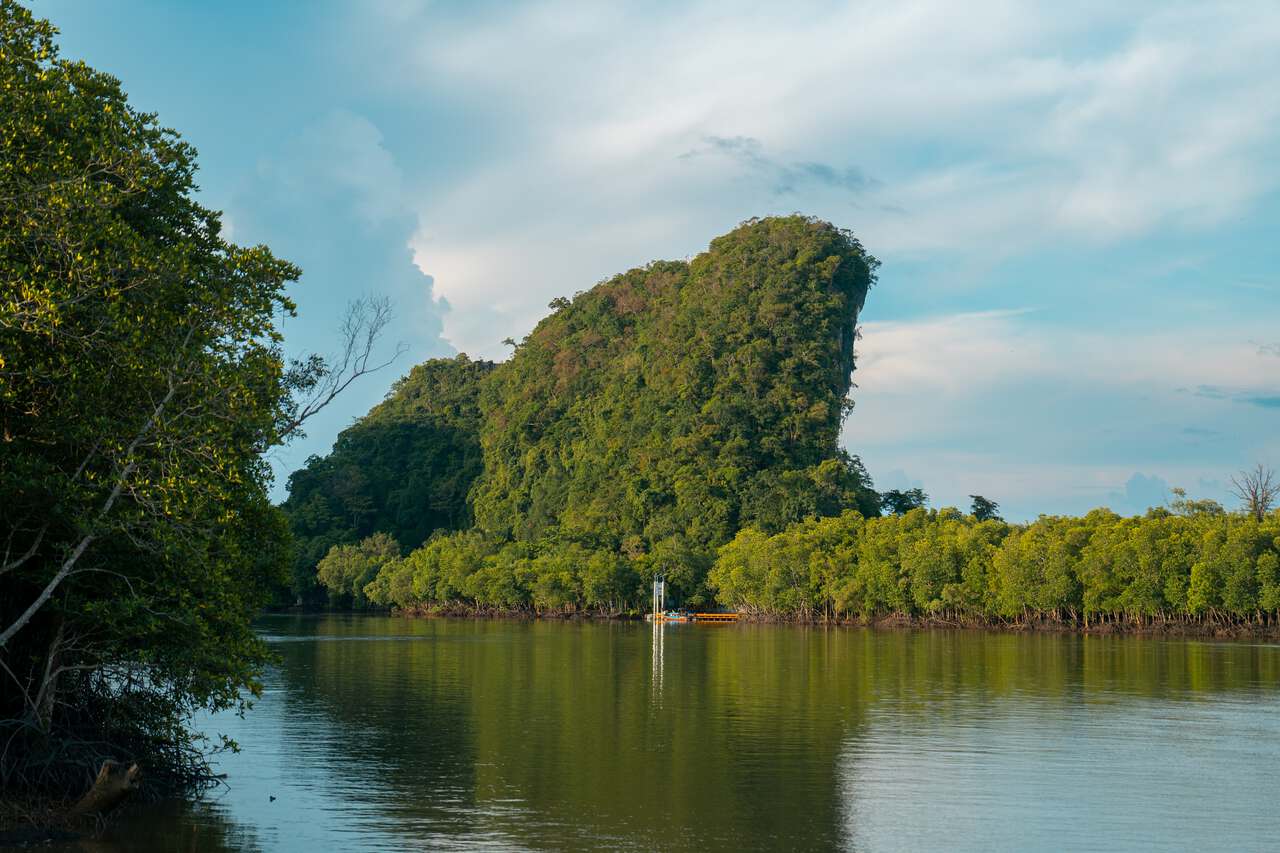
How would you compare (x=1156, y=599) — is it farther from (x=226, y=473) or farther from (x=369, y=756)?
(x=226, y=473)

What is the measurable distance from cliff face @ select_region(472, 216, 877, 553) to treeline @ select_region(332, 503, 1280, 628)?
349 inches

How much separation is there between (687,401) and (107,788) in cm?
11196

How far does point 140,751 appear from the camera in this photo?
18125 millimetres

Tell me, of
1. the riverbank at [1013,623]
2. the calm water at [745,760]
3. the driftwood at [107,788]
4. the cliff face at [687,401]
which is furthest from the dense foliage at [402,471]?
the driftwood at [107,788]

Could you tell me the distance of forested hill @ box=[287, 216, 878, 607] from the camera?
105 m

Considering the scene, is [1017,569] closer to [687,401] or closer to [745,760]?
[745,760]

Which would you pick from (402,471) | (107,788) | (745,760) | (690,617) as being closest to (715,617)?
(690,617)

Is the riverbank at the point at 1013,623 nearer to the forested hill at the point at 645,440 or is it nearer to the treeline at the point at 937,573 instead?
the treeline at the point at 937,573

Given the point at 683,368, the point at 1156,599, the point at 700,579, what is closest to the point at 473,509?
the point at 683,368

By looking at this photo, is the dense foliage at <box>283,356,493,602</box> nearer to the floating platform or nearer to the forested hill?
the forested hill

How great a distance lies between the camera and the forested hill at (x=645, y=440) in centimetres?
10488

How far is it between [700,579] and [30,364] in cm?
8731

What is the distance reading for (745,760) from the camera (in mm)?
22234

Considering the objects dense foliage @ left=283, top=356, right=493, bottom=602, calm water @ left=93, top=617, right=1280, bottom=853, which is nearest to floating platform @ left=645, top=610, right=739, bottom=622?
dense foliage @ left=283, top=356, right=493, bottom=602
